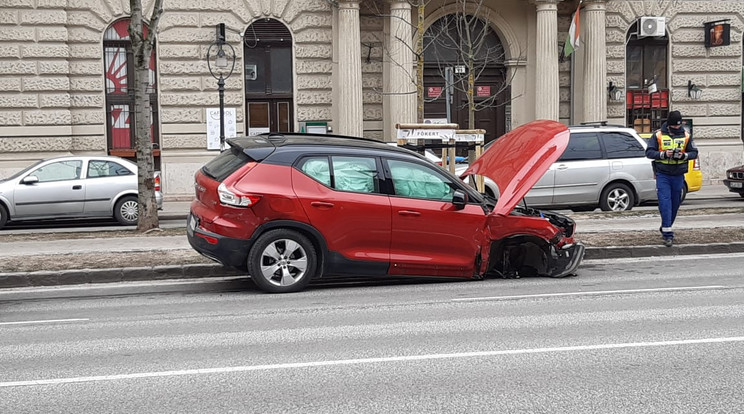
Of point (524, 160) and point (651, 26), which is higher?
point (651, 26)

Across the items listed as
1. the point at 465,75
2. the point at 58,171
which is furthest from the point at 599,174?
the point at 58,171

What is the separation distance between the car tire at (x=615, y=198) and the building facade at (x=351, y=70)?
5915 mm

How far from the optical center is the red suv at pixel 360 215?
9922 mm

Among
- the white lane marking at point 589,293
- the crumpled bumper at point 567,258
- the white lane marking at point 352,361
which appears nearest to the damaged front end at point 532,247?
the crumpled bumper at point 567,258

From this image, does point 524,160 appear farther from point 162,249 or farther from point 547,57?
point 547,57

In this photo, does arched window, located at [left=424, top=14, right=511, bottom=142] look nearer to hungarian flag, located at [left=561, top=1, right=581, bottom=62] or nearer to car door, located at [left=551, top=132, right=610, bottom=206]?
hungarian flag, located at [left=561, top=1, right=581, bottom=62]

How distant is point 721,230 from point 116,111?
1706 cm

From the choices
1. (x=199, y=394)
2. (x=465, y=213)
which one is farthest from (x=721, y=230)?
(x=199, y=394)

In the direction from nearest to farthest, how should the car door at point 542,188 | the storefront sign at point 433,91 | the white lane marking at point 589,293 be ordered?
the white lane marking at point 589,293 < the car door at point 542,188 < the storefront sign at point 433,91

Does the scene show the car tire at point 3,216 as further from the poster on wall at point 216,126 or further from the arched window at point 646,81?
the arched window at point 646,81

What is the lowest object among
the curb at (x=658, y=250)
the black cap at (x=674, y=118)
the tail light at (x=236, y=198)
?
the curb at (x=658, y=250)

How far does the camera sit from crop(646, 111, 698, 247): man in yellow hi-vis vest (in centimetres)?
1310

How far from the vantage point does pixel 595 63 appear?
27172 mm

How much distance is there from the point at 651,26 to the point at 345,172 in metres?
19.9
